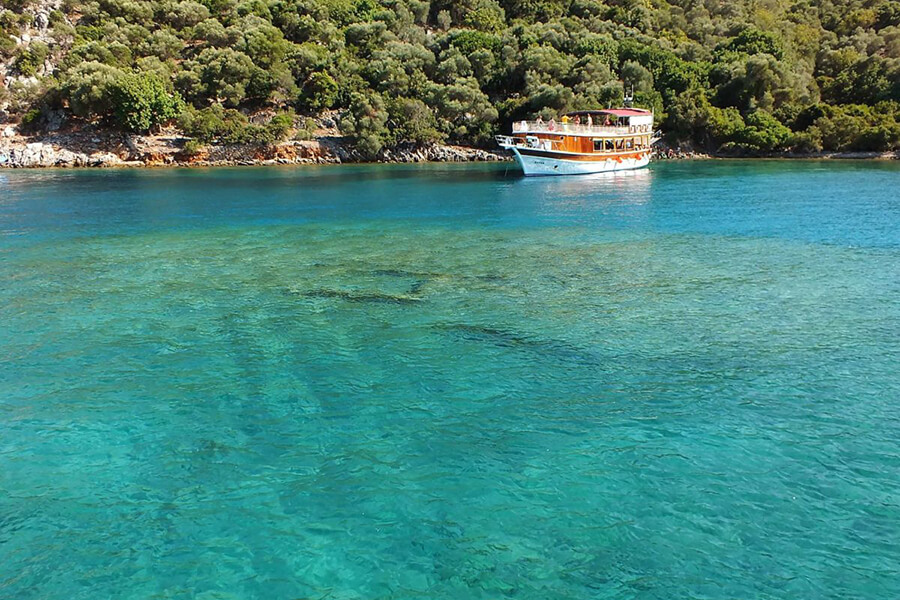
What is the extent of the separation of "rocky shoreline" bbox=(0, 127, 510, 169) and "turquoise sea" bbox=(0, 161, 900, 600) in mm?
60266

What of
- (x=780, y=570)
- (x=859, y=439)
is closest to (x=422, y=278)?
(x=859, y=439)

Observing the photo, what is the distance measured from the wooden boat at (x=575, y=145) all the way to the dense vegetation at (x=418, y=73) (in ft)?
82.4

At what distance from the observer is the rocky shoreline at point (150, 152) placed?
75938mm

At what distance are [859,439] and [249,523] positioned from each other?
9.04 metres

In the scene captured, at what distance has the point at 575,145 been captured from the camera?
61.2m

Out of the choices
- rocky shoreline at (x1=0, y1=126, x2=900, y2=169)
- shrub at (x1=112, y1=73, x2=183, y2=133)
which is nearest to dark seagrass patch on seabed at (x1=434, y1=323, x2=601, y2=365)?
rocky shoreline at (x1=0, y1=126, x2=900, y2=169)

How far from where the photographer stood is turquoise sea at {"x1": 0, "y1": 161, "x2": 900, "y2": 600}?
708 cm

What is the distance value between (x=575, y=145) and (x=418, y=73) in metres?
39.9

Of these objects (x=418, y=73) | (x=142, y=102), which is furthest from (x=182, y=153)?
(x=418, y=73)

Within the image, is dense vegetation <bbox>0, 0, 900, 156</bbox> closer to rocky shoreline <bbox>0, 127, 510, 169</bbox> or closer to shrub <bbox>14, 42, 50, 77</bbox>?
shrub <bbox>14, 42, 50, 77</bbox>

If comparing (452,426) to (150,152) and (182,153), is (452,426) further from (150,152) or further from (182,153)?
(150,152)

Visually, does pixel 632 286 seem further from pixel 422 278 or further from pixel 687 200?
pixel 687 200

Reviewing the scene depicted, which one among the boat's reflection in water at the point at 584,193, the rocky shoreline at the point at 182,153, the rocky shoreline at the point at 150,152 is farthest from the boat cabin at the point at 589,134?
the rocky shoreline at the point at 150,152

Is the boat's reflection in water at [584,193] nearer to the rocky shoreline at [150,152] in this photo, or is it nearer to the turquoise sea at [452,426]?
the turquoise sea at [452,426]
